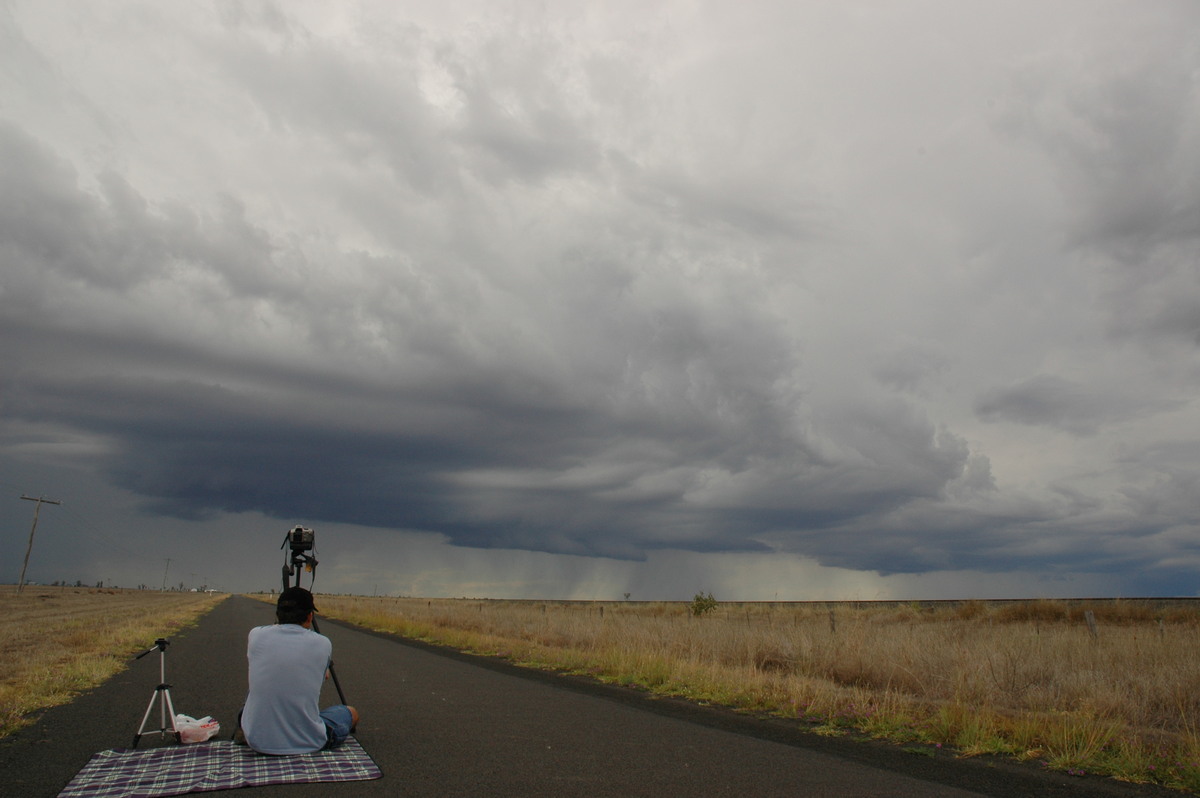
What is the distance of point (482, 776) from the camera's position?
7180mm

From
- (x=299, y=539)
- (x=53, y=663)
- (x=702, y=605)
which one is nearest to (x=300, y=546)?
(x=299, y=539)

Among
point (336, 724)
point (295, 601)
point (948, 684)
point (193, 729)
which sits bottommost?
point (193, 729)

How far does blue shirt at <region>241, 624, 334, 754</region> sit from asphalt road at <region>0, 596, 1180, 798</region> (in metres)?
0.92

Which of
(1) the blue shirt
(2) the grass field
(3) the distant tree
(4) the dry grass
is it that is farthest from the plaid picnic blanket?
(3) the distant tree

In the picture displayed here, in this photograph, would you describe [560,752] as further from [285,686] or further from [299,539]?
[299,539]

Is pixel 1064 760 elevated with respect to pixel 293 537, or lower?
lower

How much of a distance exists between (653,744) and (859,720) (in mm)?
3578

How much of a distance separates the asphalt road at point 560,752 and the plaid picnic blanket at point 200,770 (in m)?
0.21

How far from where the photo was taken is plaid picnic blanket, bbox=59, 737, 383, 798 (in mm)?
6453

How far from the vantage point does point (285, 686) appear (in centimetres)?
741

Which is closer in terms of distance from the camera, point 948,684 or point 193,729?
point 193,729

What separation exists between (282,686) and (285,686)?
0.10ft

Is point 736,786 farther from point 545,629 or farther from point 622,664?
point 545,629

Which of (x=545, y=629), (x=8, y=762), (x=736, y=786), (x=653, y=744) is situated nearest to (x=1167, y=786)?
(x=736, y=786)
